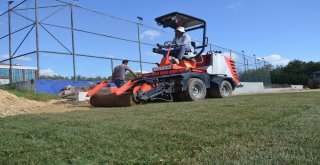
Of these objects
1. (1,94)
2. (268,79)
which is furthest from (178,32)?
(268,79)

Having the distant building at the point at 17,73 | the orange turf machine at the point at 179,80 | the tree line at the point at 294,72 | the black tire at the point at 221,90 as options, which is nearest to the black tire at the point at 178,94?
the orange turf machine at the point at 179,80

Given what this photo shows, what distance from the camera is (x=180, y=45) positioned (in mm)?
11711

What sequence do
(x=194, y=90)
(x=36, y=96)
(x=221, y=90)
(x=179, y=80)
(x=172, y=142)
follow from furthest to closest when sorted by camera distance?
1. (x=36, y=96)
2. (x=221, y=90)
3. (x=194, y=90)
4. (x=179, y=80)
5. (x=172, y=142)

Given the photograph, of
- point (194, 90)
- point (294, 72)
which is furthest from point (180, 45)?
point (294, 72)

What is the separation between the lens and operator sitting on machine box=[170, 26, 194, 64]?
11.6m

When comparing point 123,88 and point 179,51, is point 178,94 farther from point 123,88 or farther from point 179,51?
point 123,88

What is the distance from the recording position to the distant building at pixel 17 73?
49.2 feet

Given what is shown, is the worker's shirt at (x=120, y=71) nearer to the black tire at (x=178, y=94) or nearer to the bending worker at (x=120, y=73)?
the bending worker at (x=120, y=73)

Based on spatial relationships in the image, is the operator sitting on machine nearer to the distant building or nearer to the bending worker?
the bending worker

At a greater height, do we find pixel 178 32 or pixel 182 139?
pixel 178 32

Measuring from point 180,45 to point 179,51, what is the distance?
18 cm

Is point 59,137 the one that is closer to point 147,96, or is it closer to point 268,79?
point 147,96

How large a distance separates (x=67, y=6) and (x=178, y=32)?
631 cm

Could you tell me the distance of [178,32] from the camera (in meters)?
12.2
